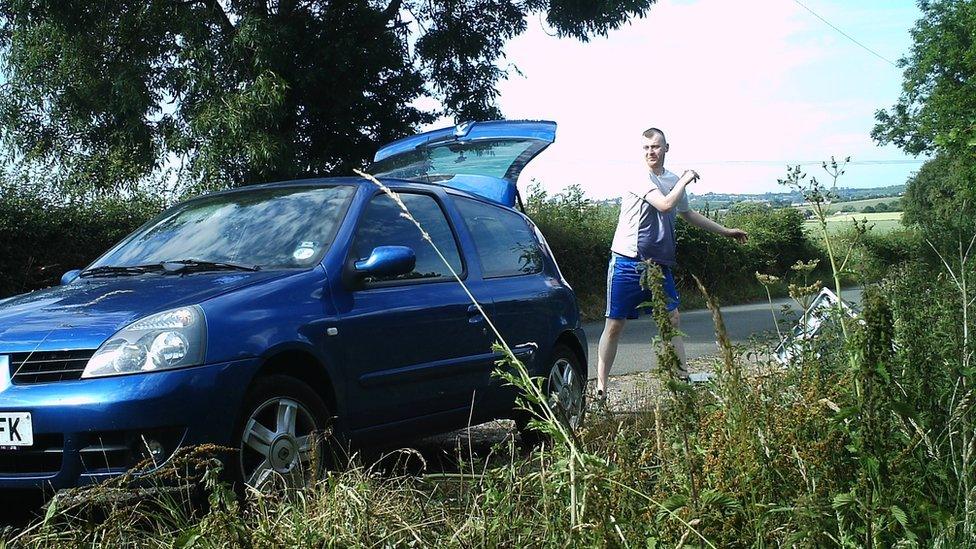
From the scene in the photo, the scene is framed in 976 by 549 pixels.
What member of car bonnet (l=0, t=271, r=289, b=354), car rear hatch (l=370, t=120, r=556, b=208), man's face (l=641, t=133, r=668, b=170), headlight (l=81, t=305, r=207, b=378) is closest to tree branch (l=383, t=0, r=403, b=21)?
car rear hatch (l=370, t=120, r=556, b=208)

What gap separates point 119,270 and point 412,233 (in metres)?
1.54

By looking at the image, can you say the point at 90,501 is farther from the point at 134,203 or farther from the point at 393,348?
the point at 134,203

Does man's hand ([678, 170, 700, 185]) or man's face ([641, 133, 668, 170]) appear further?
man's face ([641, 133, 668, 170])

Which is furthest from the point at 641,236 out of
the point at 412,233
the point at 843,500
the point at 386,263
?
the point at 843,500

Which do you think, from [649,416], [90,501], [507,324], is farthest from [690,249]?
[90,501]

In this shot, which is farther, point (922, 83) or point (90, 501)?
point (922, 83)

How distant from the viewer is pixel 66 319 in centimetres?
476

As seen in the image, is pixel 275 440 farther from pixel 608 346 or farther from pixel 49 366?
pixel 608 346

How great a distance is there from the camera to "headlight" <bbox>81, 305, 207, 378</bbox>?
446 centimetres

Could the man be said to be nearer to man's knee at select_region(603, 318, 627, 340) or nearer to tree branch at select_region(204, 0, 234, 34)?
man's knee at select_region(603, 318, 627, 340)

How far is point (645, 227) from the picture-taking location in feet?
26.2

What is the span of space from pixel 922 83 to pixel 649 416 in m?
67.2

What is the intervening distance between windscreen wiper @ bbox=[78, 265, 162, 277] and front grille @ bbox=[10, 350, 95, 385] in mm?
1072

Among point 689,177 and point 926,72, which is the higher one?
point 926,72
